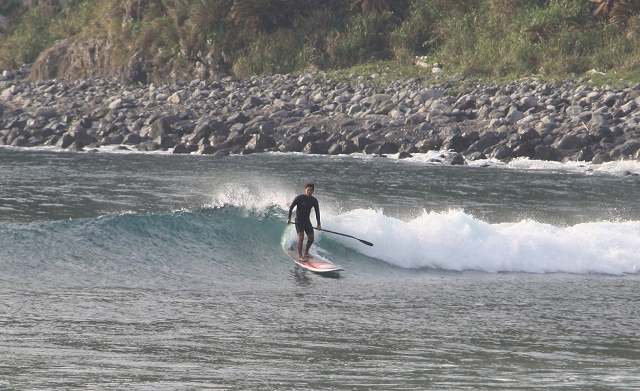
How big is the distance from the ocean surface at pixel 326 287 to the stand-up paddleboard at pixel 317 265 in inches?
9.1

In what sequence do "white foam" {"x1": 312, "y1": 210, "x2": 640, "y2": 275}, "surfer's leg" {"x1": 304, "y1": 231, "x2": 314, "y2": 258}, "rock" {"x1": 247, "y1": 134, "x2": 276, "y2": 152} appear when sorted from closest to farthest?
1. "surfer's leg" {"x1": 304, "y1": 231, "x2": 314, "y2": 258}
2. "white foam" {"x1": 312, "y1": 210, "x2": 640, "y2": 275}
3. "rock" {"x1": 247, "y1": 134, "x2": 276, "y2": 152}

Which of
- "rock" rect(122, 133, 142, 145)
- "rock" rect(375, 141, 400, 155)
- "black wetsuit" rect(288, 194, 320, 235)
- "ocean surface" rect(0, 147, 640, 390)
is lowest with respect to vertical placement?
"ocean surface" rect(0, 147, 640, 390)

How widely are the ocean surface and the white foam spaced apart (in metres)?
0.04

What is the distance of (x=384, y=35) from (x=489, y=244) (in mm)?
25759

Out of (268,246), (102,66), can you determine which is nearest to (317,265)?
(268,246)

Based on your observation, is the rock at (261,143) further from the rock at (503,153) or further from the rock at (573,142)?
the rock at (573,142)

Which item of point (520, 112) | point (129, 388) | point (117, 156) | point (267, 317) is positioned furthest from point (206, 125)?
point (129, 388)

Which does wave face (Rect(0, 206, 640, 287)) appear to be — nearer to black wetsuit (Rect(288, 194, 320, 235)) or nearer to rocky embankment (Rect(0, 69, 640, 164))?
black wetsuit (Rect(288, 194, 320, 235))

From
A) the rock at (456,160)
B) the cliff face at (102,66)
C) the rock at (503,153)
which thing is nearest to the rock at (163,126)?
the cliff face at (102,66)

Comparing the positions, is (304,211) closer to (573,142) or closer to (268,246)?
(268,246)

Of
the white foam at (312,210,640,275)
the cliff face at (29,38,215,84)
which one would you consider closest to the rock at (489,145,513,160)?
the white foam at (312,210,640,275)

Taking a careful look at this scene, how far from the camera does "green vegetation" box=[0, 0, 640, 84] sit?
3475cm

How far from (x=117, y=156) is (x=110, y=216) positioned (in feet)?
42.8

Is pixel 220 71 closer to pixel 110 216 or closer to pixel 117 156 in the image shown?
pixel 117 156
